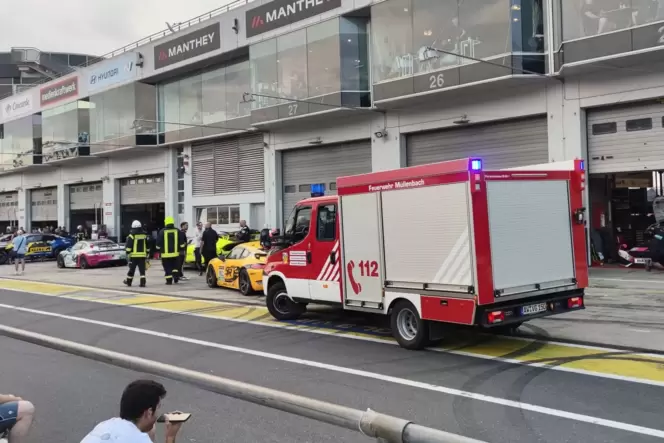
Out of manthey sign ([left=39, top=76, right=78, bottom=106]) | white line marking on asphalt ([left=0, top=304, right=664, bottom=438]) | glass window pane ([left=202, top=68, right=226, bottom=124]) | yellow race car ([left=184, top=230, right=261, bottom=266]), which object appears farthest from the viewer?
manthey sign ([left=39, top=76, right=78, bottom=106])

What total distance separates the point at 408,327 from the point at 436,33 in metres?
14.0

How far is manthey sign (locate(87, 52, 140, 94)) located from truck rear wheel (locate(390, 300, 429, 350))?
30.3 meters

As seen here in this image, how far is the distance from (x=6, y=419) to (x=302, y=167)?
2304 cm

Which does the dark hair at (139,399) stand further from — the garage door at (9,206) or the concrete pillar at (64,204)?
the garage door at (9,206)

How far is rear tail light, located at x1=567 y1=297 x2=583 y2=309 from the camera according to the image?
821cm

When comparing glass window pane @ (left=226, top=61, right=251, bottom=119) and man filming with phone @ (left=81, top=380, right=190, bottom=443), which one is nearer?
man filming with phone @ (left=81, top=380, right=190, bottom=443)

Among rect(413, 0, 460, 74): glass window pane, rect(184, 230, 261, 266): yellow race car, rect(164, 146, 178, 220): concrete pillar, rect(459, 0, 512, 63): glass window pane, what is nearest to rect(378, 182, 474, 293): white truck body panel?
rect(184, 230, 261, 266): yellow race car

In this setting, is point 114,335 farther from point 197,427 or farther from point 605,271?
point 605,271

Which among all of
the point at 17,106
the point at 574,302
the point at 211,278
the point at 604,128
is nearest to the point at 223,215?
the point at 211,278

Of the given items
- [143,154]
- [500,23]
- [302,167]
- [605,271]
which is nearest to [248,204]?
[302,167]

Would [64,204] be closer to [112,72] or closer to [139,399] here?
[112,72]

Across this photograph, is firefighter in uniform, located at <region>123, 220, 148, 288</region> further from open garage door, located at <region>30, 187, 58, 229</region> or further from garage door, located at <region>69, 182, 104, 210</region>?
open garage door, located at <region>30, 187, 58, 229</region>

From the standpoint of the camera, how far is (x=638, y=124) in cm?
1716

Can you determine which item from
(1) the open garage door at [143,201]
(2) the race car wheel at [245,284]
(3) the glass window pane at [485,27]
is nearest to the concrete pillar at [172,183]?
(1) the open garage door at [143,201]
